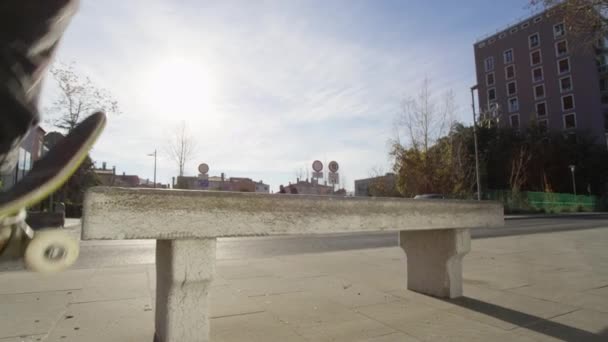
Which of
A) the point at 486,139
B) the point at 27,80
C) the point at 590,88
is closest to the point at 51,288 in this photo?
the point at 27,80

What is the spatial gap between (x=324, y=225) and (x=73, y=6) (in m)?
2.15

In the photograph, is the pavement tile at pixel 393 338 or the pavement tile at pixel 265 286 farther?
the pavement tile at pixel 265 286

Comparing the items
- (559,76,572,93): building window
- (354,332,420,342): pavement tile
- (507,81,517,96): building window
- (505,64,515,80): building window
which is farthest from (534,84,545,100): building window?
(354,332,420,342): pavement tile

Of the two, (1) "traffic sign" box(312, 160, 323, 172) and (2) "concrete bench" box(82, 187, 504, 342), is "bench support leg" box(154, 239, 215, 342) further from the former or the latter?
(1) "traffic sign" box(312, 160, 323, 172)

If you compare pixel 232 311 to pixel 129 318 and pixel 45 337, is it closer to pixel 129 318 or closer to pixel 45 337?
pixel 129 318

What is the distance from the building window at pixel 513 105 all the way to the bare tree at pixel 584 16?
51103 millimetres

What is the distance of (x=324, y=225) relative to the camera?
106 inches

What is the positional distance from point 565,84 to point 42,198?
59207 mm

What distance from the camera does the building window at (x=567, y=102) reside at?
46125 millimetres

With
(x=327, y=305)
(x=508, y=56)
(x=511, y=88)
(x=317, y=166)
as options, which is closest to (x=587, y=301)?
(x=327, y=305)

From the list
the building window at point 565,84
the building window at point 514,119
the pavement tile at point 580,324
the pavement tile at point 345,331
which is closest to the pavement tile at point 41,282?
the pavement tile at point 345,331

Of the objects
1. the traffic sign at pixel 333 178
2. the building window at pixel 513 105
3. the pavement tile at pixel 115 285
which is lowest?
the pavement tile at pixel 115 285

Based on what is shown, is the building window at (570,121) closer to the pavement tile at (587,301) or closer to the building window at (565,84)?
the building window at (565,84)

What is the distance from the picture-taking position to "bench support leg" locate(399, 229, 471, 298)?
3.75 meters
